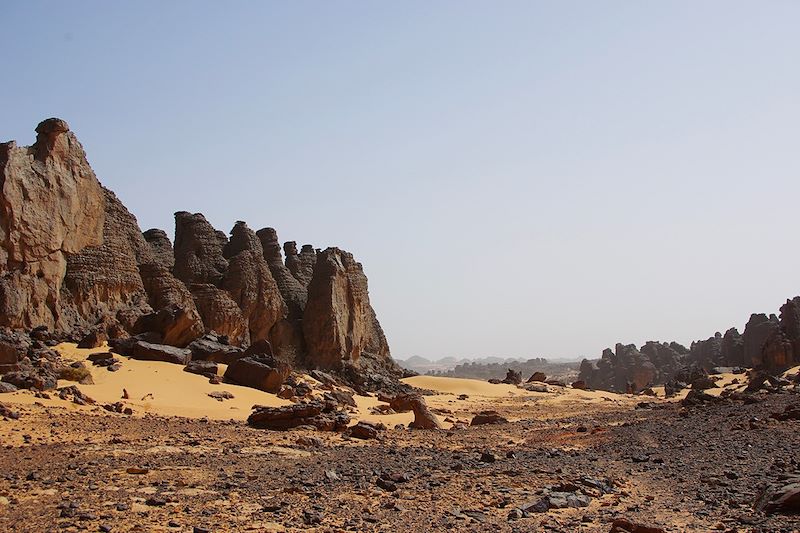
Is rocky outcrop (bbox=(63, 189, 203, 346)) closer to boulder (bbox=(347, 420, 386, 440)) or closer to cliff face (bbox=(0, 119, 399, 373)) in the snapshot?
cliff face (bbox=(0, 119, 399, 373))

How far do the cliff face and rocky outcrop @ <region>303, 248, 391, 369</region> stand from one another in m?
0.07

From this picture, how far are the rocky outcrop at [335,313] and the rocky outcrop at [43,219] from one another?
1652cm

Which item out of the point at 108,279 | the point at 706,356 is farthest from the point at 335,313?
the point at 706,356

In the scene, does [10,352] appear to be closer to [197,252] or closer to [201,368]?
[201,368]

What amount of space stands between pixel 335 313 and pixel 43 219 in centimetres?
2025

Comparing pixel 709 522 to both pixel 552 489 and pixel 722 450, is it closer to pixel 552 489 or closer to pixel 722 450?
pixel 552 489

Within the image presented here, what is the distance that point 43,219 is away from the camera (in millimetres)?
24531

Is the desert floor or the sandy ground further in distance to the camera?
the sandy ground

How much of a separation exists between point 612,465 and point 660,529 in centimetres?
666

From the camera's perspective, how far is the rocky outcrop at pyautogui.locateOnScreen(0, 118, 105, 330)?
22.9m

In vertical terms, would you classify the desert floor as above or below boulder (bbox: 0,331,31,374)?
below

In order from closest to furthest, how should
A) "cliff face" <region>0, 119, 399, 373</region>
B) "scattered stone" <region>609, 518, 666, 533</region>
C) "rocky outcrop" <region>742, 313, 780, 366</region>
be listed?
"scattered stone" <region>609, 518, 666, 533</region> < "cliff face" <region>0, 119, 399, 373</region> < "rocky outcrop" <region>742, 313, 780, 366</region>

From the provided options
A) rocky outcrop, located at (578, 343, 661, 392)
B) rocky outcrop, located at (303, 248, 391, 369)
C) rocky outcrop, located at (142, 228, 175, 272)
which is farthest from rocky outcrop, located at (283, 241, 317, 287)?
rocky outcrop, located at (578, 343, 661, 392)

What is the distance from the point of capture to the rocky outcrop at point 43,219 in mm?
22922
